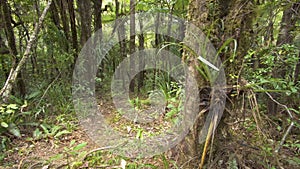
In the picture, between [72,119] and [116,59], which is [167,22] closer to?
[116,59]

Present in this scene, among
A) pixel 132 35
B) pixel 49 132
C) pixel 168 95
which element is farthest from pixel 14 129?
pixel 132 35

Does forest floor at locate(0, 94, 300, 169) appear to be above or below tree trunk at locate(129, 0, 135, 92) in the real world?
below

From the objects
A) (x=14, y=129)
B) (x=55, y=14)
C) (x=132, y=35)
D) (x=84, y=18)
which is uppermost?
(x=55, y=14)

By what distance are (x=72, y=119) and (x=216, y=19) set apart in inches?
103

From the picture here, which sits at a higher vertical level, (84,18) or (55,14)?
(55,14)

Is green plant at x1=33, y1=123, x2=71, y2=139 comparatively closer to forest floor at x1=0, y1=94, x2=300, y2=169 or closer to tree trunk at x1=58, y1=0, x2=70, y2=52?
forest floor at x1=0, y1=94, x2=300, y2=169

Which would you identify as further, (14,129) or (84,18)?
(84,18)

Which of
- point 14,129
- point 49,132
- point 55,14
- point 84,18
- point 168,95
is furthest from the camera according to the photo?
point 55,14

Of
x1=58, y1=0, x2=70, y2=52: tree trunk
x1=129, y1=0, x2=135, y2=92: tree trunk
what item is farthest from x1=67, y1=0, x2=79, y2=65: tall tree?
x1=129, y1=0, x2=135, y2=92: tree trunk

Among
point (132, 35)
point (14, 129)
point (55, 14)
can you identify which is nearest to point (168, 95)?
point (132, 35)

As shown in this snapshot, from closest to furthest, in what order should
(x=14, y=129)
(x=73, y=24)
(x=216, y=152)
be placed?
(x=216, y=152), (x=14, y=129), (x=73, y=24)

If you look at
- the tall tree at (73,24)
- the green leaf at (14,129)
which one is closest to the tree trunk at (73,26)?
the tall tree at (73,24)

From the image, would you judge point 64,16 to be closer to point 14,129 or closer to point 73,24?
point 73,24

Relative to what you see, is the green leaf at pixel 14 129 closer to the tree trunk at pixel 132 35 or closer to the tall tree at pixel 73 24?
the tall tree at pixel 73 24
